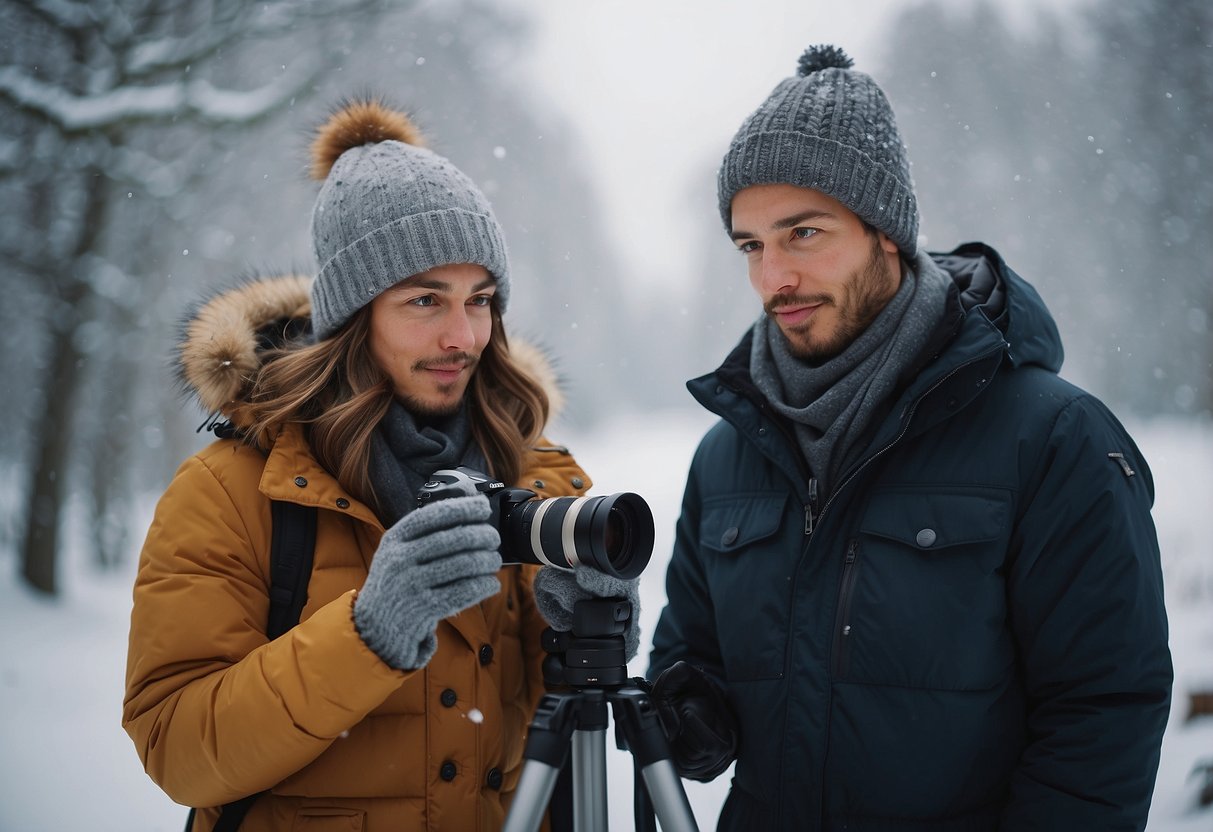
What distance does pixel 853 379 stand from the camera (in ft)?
5.92

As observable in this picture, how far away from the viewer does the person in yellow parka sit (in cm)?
150

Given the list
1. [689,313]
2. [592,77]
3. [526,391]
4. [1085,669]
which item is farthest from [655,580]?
[1085,669]

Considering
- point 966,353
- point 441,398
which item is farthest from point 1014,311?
point 441,398

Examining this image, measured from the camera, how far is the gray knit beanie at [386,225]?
75.5 inches

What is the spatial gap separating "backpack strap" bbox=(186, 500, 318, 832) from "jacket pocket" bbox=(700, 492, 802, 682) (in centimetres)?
87

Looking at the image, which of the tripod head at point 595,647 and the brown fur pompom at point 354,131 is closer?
the tripod head at point 595,647

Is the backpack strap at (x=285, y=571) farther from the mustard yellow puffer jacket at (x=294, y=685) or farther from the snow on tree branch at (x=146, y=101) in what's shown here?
the snow on tree branch at (x=146, y=101)

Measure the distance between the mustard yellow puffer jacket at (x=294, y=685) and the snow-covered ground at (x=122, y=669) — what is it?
179 cm

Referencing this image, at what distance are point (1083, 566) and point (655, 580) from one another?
577 cm

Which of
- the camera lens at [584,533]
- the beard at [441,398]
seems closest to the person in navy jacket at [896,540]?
the camera lens at [584,533]

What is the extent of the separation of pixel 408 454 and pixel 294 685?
59 cm

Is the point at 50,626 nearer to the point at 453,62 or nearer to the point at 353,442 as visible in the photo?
the point at 453,62

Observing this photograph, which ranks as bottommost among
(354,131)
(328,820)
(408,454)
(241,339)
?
(328,820)

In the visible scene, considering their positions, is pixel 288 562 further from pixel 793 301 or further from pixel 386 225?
pixel 793 301
